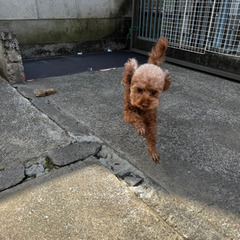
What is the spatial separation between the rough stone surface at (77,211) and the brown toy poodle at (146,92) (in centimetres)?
57

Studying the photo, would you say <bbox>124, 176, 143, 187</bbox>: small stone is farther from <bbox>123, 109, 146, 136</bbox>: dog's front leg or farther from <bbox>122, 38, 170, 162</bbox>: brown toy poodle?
<bbox>123, 109, 146, 136</bbox>: dog's front leg

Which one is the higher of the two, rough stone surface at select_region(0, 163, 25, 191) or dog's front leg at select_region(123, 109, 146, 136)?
dog's front leg at select_region(123, 109, 146, 136)

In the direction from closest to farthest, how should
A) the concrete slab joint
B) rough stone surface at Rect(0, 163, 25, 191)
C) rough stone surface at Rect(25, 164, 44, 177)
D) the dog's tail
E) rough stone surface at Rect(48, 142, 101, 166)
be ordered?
rough stone surface at Rect(0, 163, 25, 191), rough stone surface at Rect(25, 164, 44, 177), rough stone surface at Rect(48, 142, 101, 166), the dog's tail, the concrete slab joint

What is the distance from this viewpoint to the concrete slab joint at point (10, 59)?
3992mm

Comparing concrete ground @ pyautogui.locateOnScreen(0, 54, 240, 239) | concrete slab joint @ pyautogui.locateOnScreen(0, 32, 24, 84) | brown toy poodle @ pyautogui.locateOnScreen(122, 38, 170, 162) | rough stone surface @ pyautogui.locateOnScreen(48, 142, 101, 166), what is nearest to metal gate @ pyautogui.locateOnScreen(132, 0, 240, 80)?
concrete ground @ pyautogui.locateOnScreen(0, 54, 240, 239)

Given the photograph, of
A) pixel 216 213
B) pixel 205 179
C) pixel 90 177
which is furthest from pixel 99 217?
pixel 205 179

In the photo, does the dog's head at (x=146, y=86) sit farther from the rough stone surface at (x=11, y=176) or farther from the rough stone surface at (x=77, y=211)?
the rough stone surface at (x=11, y=176)

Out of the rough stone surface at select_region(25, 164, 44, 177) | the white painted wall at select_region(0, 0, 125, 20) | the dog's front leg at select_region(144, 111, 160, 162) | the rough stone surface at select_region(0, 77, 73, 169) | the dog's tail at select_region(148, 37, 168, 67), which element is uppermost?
the white painted wall at select_region(0, 0, 125, 20)

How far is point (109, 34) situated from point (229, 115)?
5.21 metres

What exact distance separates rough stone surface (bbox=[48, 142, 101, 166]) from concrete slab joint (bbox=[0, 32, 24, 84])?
8.09 feet

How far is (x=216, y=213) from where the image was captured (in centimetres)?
181

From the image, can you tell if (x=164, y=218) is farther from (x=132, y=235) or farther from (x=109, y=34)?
(x=109, y=34)

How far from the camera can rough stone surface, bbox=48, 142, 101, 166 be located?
7.62ft

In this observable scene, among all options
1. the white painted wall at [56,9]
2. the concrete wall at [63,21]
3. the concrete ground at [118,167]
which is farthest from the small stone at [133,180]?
the white painted wall at [56,9]
